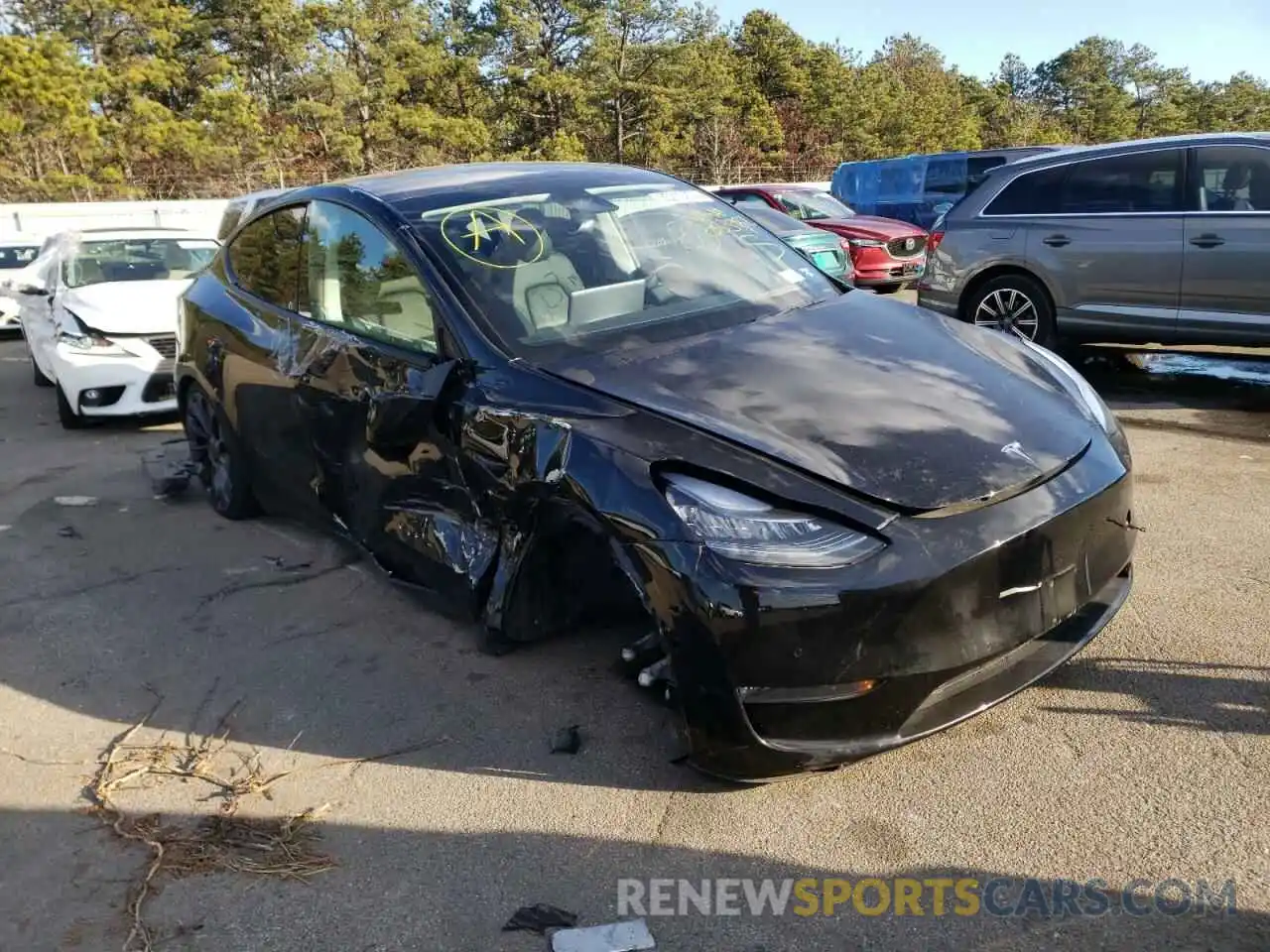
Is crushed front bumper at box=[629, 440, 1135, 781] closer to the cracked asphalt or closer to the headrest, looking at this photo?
the cracked asphalt

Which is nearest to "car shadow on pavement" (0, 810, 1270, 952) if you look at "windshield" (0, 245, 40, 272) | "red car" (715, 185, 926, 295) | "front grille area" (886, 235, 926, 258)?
"red car" (715, 185, 926, 295)

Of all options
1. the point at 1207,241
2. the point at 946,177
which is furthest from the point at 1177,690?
the point at 946,177

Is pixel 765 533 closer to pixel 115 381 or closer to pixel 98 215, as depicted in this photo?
pixel 115 381

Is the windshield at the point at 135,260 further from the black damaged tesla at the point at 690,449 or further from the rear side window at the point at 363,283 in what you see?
the rear side window at the point at 363,283

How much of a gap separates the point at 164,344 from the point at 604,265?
5478mm

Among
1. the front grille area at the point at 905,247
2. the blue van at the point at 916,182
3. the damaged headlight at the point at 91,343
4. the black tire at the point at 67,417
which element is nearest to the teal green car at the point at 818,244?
the front grille area at the point at 905,247

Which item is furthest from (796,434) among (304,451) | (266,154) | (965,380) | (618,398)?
(266,154)

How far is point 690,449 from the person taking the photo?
8.84 feet

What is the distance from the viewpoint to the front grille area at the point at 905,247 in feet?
46.2

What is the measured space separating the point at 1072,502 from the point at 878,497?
0.60 metres

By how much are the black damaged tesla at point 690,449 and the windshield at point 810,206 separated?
11.4 metres

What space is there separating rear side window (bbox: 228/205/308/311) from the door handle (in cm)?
586

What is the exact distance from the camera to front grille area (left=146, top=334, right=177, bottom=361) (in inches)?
308

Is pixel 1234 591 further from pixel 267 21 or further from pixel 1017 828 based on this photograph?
pixel 267 21
